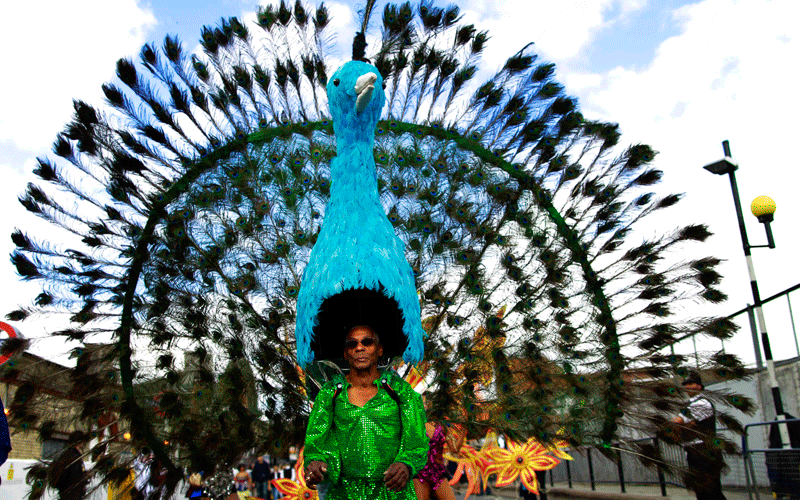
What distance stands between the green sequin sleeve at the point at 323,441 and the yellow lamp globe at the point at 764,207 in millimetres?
8991

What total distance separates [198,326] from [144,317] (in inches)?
17.5

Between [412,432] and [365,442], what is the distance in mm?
241

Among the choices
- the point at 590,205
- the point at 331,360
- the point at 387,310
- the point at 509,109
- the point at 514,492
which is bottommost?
the point at 514,492

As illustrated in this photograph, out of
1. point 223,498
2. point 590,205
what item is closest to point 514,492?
point 223,498

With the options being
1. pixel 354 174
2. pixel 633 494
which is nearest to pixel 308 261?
pixel 354 174

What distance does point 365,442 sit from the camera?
127 inches

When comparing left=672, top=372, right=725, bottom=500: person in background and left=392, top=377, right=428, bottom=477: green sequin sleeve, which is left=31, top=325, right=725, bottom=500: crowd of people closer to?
left=392, top=377, right=428, bottom=477: green sequin sleeve

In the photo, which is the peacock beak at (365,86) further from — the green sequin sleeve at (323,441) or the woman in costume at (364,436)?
the green sequin sleeve at (323,441)

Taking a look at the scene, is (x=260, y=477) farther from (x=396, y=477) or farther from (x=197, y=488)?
(x=396, y=477)

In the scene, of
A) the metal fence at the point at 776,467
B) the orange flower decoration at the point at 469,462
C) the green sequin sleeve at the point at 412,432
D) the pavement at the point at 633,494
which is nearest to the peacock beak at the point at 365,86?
the green sequin sleeve at the point at 412,432

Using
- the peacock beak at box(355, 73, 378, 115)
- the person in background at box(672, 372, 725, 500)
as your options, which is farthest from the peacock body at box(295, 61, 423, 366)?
the person in background at box(672, 372, 725, 500)

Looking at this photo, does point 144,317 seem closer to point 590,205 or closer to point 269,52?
point 269,52

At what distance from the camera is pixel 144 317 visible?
5.38 m

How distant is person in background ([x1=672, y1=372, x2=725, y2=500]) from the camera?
5422mm
